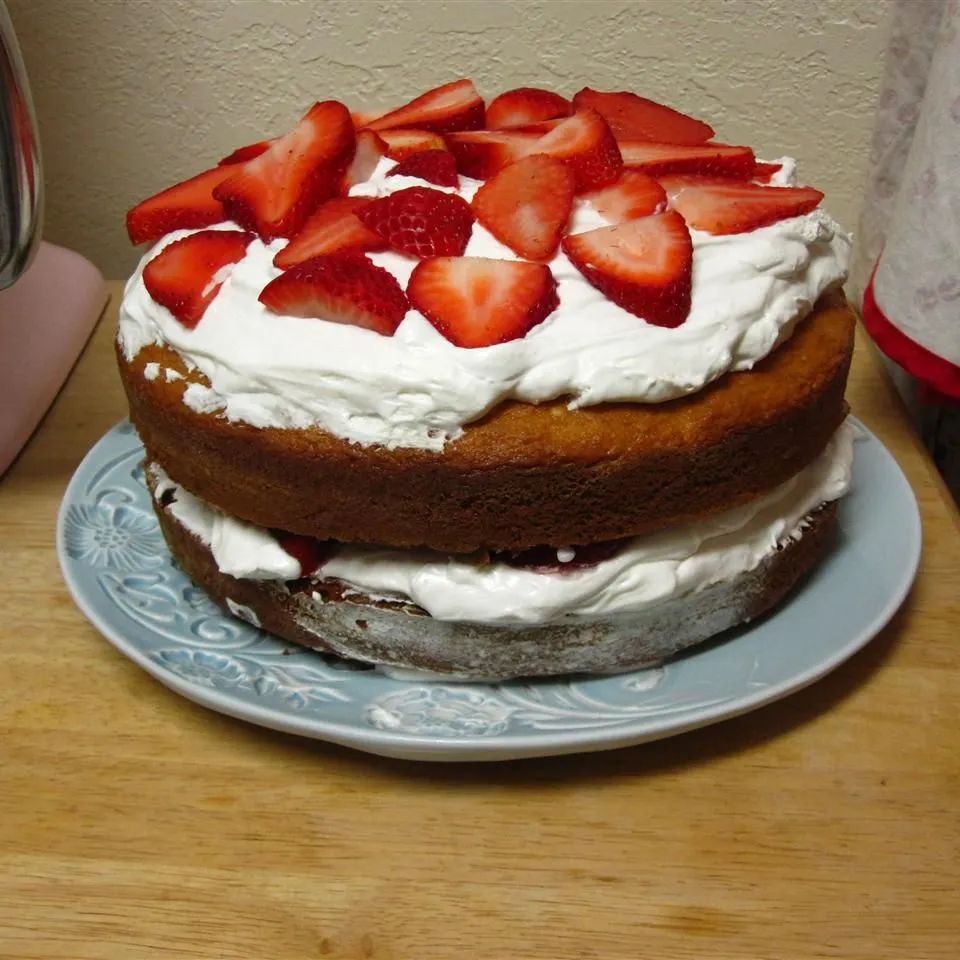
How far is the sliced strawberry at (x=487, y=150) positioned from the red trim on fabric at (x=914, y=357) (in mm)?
751

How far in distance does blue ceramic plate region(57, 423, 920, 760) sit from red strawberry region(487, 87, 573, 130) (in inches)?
31.6

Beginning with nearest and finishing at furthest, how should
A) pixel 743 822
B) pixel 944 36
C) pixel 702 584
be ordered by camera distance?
1. pixel 743 822
2. pixel 702 584
3. pixel 944 36

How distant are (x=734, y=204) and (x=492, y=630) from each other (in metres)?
0.65

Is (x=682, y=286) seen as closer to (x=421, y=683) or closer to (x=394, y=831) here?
(x=421, y=683)

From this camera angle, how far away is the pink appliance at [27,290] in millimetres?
1630

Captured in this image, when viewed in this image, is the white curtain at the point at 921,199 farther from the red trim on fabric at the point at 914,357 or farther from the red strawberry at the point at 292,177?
the red strawberry at the point at 292,177

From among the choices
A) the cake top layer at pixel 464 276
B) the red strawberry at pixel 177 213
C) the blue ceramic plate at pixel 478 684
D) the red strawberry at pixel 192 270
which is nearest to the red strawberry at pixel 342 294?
the cake top layer at pixel 464 276

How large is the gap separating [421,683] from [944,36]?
4.31ft

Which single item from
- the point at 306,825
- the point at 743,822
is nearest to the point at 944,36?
the point at 743,822

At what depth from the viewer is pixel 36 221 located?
1688 millimetres

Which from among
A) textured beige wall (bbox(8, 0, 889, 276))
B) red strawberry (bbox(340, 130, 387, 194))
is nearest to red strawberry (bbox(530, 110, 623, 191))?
red strawberry (bbox(340, 130, 387, 194))

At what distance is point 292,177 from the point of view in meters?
1.57

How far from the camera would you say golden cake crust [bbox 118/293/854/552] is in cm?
130

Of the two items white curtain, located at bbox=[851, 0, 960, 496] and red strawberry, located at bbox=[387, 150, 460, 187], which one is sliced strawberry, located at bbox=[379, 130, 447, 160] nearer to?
red strawberry, located at bbox=[387, 150, 460, 187]
